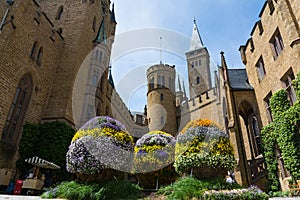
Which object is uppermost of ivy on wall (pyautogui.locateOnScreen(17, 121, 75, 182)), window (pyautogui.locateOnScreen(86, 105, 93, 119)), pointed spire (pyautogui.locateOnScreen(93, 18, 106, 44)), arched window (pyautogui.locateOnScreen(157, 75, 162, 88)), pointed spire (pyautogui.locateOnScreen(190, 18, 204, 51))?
pointed spire (pyautogui.locateOnScreen(190, 18, 204, 51))

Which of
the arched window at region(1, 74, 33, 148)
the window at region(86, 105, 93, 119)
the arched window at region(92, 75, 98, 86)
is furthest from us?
the arched window at region(92, 75, 98, 86)

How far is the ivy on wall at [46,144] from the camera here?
13559mm

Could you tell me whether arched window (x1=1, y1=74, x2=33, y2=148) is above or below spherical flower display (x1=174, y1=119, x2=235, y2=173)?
above

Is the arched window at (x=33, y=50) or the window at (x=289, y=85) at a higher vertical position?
the arched window at (x=33, y=50)

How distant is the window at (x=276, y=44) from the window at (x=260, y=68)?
1854mm

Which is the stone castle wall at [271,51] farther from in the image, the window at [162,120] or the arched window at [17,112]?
the window at [162,120]

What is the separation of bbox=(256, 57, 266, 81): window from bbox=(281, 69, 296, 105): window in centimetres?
276

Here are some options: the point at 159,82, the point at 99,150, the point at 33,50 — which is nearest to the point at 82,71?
the point at 33,50

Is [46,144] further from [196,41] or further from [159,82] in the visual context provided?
[196,41]

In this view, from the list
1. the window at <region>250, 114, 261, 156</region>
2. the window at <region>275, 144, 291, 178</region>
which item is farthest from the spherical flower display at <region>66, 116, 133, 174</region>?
the window at <region>250, 114, 261, 156</region>

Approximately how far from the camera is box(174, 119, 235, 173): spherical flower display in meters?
7.56

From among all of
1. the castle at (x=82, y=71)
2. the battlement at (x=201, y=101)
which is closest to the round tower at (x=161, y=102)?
the battlement at (x=201, y=101)

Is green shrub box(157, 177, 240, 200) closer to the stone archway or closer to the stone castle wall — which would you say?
the stone castle wall

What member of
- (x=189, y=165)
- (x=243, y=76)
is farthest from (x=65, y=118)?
(x=243, y=76)
